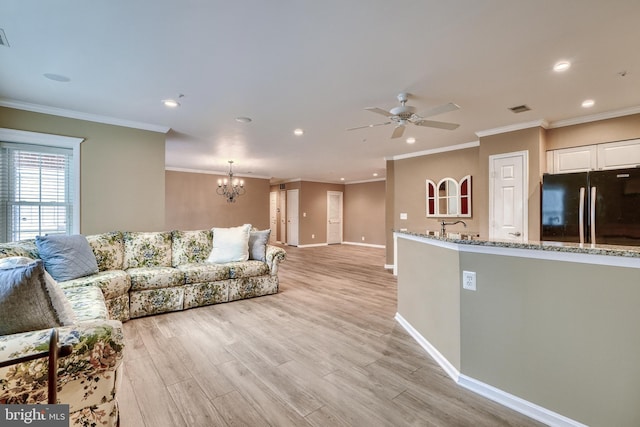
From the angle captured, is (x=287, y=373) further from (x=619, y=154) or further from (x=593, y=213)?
(x=619, y=154)

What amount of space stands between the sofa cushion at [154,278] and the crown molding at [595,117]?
17.6 feet

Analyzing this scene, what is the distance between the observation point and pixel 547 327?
1.68m

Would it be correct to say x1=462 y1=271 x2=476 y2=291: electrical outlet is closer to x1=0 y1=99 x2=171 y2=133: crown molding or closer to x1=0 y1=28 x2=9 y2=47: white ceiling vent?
x1=0 y1=28 x2=9 y2=47: white ceiling vent

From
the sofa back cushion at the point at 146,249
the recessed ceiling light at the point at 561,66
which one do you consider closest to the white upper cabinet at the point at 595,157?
the recessed ceiling light at the point at 561,66

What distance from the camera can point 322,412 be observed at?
175cm

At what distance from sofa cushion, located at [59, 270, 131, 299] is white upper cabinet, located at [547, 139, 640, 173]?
5.63 meters

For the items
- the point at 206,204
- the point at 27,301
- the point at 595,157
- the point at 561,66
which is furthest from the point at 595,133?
the point at 206,204

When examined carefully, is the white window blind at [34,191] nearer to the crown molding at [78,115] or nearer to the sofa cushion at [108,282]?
the crown molding at [78,115]

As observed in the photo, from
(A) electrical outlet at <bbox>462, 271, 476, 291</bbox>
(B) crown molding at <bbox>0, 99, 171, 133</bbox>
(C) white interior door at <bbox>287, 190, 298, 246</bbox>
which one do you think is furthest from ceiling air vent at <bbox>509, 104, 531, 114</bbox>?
(C) white interior door at <bbox>287, 190, 298, 246</bbox>

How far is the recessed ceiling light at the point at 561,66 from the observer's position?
7.79 feet

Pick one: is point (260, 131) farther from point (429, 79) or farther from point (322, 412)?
point (322, 412)

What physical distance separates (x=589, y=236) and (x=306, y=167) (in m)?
5.82

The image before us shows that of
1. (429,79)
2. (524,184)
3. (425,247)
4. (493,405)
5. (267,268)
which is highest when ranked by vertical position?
(429,79)

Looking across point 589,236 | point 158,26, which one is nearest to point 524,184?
point 589,236
